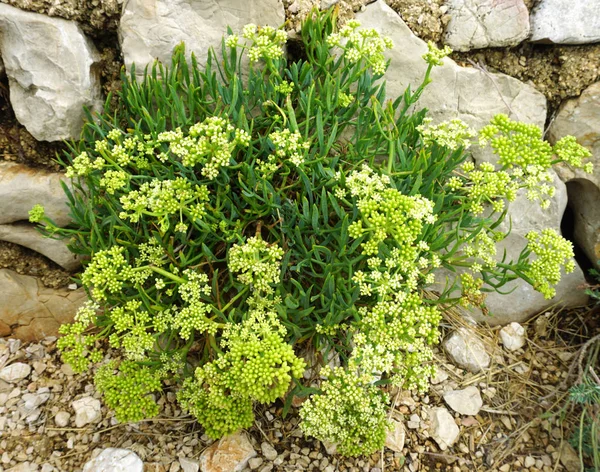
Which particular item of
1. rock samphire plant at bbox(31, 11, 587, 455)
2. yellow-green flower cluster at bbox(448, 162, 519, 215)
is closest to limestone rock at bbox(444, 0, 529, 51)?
rock samphire plant at bbox(31, 11, 587, 455)

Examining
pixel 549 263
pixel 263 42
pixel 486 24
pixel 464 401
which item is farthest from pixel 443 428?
pixel 486 24

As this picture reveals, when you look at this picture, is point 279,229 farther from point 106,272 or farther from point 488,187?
point 488,187

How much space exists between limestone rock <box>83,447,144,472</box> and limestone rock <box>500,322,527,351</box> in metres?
2.54

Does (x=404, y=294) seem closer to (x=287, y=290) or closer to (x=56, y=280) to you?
(x=287, y=290)

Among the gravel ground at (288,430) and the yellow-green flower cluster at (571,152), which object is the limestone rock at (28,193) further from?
the yellow-green flower cluster at (571,152)

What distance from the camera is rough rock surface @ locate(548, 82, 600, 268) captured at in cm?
364

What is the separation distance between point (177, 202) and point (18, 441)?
1.80m

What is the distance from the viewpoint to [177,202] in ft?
8.78

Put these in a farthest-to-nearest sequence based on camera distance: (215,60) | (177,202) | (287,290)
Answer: (215,60), (287,290), (177,202)

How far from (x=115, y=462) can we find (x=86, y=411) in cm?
47

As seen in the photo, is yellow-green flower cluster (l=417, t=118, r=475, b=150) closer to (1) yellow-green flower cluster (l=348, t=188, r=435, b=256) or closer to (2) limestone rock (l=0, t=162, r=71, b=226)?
(1) yellow-green flower cluster (l=348, t=188, r=435, b=256)

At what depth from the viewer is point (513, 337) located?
3.65m

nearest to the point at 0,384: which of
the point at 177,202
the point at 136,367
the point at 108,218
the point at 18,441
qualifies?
the point at 18,441

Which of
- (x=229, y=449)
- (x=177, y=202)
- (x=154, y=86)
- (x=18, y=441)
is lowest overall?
(x=18, y=441)
